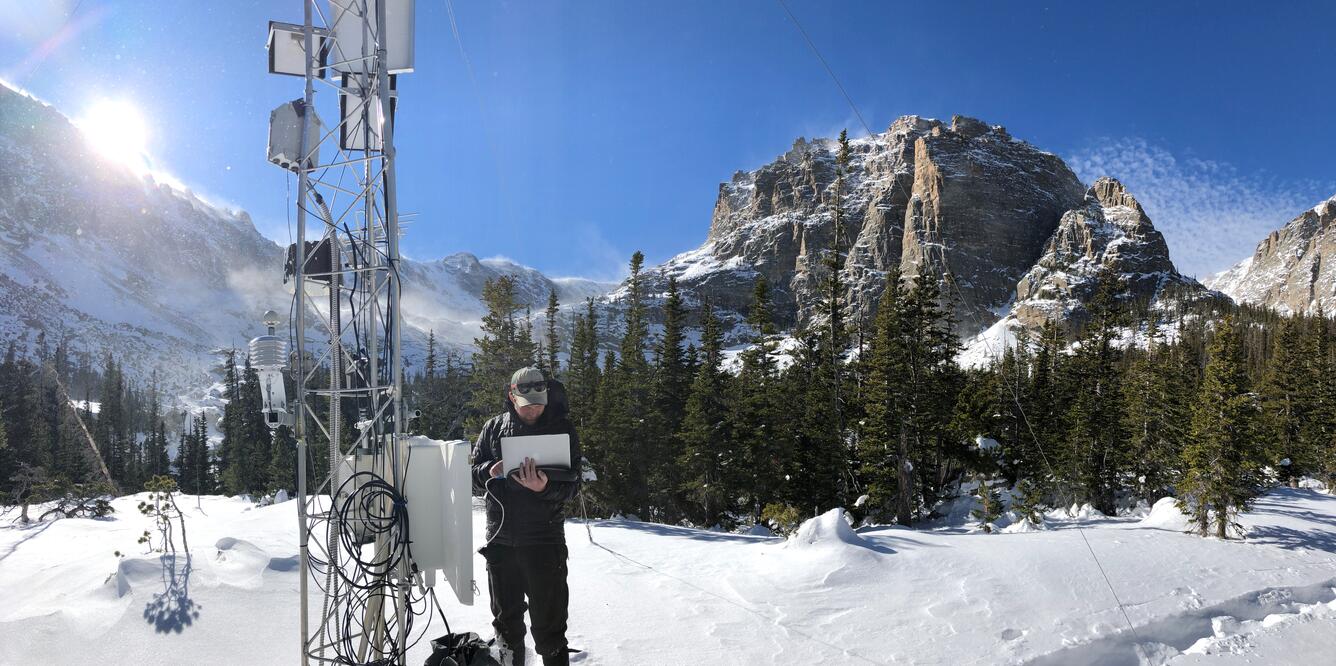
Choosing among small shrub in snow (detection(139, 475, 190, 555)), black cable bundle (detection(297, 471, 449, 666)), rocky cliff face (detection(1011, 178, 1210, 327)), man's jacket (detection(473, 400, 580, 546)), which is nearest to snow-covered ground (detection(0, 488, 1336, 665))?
black cable bundle (detection(297, 471, 449, 666))

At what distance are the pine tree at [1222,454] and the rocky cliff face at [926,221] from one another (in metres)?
114

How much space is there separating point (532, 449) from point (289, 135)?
2.92 m

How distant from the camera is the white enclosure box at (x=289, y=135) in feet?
14.4

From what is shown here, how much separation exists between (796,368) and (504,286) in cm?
1326

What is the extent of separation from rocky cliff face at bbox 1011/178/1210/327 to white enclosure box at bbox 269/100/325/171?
433ft

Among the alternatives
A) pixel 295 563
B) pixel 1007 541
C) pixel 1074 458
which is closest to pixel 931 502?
pixel 1074 458

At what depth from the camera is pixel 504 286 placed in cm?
2677

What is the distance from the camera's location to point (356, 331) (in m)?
4.85

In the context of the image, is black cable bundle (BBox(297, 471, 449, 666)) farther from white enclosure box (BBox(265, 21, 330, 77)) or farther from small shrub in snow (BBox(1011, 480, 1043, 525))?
small shrub in snow (BBox(1011, 480, 1043, 525))

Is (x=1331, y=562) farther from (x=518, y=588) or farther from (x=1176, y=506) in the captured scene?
(x=518, y=588)

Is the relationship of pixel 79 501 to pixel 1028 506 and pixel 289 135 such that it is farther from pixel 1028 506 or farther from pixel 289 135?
pixel 1028 506

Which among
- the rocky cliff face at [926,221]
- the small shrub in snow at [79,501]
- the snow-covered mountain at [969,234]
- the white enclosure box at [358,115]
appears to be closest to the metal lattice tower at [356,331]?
the white enclosure box at [358,115]

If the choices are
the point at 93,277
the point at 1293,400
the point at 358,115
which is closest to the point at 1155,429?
the point at 1293,400

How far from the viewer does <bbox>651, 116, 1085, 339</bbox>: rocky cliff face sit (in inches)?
5787
